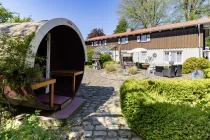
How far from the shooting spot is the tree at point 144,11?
2941cm

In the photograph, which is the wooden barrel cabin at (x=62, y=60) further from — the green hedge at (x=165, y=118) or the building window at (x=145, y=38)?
the building window at (x=145, y=38)

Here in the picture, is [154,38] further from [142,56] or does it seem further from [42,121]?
[42,121]

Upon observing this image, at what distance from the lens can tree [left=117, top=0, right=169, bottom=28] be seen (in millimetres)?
29406

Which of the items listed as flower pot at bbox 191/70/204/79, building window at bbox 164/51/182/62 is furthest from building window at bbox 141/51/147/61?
flower pot at bbox 191/70/204/79

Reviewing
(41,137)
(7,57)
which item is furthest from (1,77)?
(41,137)

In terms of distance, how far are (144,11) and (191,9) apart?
8048 mm

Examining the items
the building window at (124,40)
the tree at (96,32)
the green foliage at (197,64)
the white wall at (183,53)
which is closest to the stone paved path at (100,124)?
the green foliage at (197,64)

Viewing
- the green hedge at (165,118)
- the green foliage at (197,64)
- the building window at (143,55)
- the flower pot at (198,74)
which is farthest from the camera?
the building window at (143,55)

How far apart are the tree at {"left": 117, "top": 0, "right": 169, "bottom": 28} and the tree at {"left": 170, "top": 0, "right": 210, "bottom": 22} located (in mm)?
2394

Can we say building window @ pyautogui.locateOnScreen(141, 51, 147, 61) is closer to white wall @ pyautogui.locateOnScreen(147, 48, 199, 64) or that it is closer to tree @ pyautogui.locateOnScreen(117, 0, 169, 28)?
white wall @ pyautogui.locateOnScreen(147, 48, 199, 64)

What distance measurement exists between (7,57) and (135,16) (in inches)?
1243

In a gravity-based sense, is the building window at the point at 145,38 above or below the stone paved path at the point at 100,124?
above

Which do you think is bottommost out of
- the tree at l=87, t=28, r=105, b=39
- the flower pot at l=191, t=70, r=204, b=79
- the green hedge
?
the green hedge

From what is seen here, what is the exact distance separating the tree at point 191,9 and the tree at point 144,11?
2394 mm
